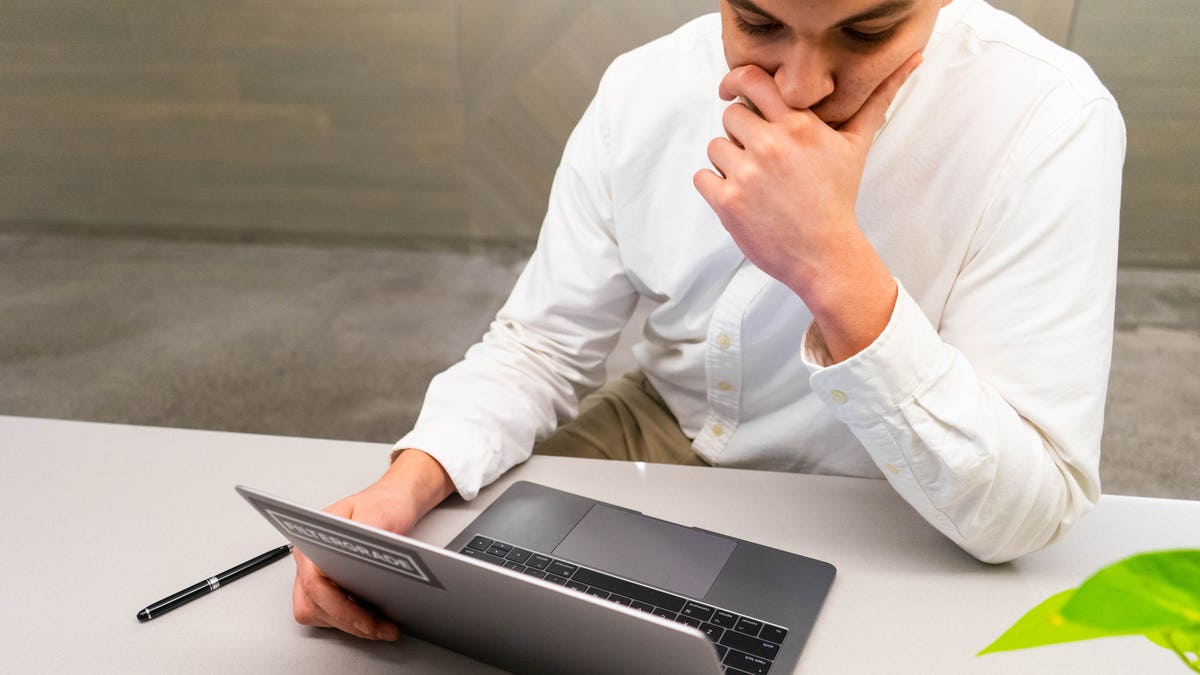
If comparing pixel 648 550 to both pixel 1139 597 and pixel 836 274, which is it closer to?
pixel 836 274

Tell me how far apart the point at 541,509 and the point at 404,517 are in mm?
126

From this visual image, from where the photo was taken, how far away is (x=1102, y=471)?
221cm

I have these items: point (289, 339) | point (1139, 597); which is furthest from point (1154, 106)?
point (1139, 597)

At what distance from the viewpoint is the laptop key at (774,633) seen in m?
0.76

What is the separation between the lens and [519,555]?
2.81ft

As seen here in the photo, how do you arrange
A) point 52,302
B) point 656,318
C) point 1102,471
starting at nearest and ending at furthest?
point 656,318
point 1102,471
point 52,302

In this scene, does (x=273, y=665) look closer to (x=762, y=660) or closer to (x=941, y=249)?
(x=762, y=660)

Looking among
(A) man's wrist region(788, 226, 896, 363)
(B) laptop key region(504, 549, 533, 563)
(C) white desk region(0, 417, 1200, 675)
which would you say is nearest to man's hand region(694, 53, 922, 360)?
(A) man's wrist region(788, 226, 896, 363)

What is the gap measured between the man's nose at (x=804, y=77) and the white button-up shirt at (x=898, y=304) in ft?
0.60

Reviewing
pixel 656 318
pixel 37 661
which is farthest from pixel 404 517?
pixel 656 318

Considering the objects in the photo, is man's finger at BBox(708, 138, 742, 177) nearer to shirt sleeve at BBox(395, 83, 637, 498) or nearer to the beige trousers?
shirt sleeve at BBox(395, 83, 637, 498)

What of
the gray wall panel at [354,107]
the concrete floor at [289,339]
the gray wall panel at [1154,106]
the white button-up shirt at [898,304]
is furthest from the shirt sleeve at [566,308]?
the gray wall panel at [1154,106]

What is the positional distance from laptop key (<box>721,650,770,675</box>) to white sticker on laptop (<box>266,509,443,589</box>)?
23cm

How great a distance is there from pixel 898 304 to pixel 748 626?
284mm
